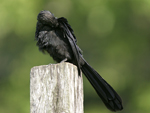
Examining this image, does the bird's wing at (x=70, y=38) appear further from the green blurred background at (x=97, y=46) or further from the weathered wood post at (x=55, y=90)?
the green blurred background at (x=97, y=46)

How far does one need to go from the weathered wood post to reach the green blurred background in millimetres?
4668

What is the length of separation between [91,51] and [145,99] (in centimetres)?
202

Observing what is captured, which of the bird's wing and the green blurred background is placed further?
the green blurred background

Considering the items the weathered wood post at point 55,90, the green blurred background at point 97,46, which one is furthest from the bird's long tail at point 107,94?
the green blurred background at point 97,46

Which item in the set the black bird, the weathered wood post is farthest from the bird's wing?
the weathered wood post

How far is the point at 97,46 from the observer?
8586 mm

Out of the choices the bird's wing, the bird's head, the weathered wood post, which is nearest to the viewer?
the weathered wood post

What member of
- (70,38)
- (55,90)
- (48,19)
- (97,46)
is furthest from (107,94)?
(97,46)

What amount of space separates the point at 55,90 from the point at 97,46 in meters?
5.69

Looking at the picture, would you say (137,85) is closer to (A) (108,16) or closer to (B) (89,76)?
(A) (108,16)

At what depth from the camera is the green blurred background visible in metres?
8.04

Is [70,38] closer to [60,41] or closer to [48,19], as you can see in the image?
[60,41]

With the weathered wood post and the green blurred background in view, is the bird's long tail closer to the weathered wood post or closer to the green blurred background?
the weathered wood post

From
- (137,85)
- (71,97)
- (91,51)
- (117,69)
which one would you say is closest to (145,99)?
(137,85)
